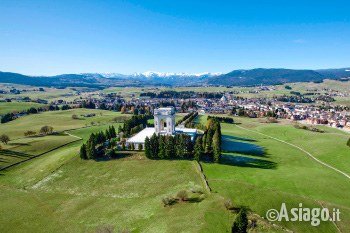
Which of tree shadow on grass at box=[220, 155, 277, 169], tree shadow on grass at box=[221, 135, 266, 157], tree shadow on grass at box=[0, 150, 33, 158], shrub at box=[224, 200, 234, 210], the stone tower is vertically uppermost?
the stone tower

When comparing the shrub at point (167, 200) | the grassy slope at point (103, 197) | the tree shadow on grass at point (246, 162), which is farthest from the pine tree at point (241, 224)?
the tree shadow on grass at point (246, 162)

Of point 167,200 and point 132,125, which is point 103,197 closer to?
point 167,200

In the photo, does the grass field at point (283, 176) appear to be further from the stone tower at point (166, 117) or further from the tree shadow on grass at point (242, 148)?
the stone tower at point (166, 117)

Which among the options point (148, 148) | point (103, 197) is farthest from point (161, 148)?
point (103, 197)

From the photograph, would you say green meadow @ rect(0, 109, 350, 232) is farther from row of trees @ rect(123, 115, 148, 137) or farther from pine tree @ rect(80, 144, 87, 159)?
row of trees @ rect(123, 115, 148, 137)

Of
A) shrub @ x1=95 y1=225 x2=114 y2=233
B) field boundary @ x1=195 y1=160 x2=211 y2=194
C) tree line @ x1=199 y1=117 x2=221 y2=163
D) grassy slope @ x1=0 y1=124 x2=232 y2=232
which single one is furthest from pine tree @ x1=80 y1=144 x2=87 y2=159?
tree line @ x1=199 y1=117 x2=221 y2=163

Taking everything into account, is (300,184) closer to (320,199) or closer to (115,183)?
(320,199)
